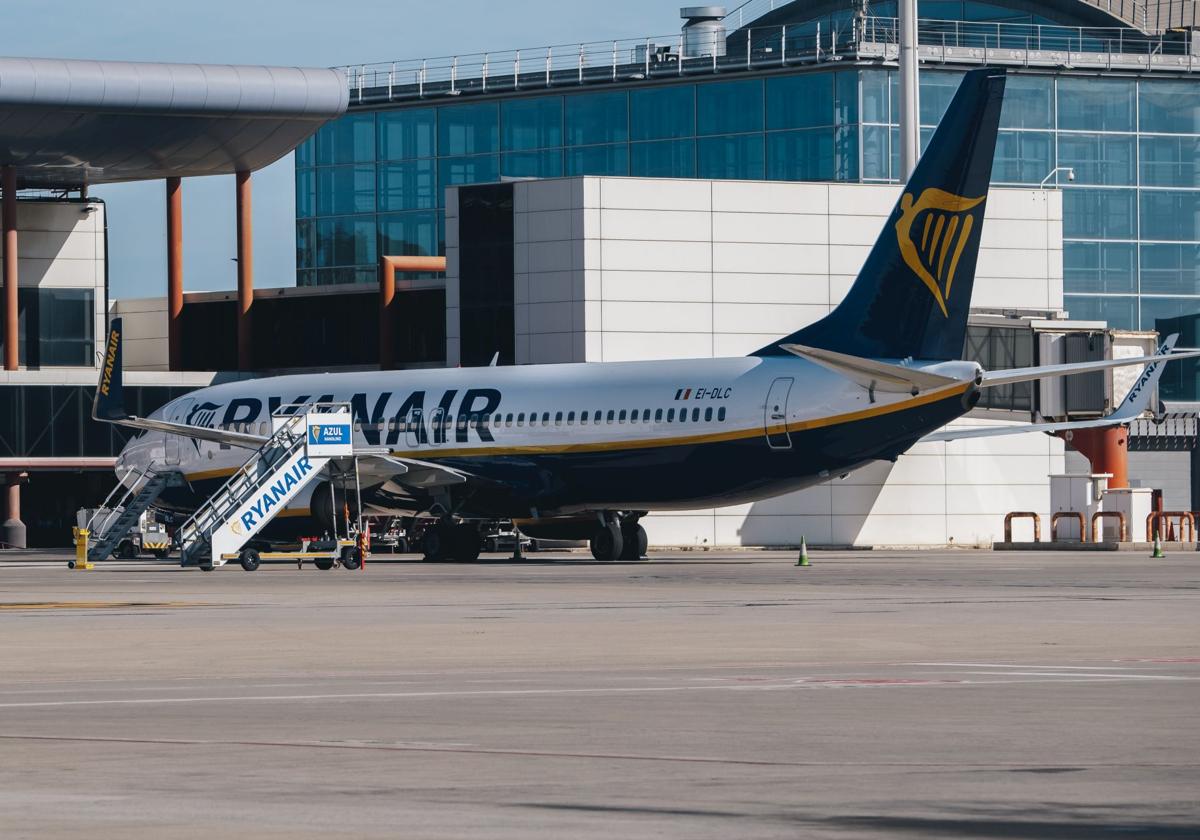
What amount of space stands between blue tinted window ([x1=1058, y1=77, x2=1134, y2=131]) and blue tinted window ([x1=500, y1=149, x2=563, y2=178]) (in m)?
22.5

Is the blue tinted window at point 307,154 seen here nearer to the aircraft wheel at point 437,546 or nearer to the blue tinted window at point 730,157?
the blue tinted window at point 730,157

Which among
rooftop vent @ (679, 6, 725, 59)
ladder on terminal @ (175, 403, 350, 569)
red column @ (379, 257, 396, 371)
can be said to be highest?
rooftop vent @ (679, 6, 725, 59)

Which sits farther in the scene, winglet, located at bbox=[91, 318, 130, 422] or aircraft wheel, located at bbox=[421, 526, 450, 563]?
winglet, located at bbox=[91, 318, 130, 422]

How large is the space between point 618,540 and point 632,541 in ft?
2.14

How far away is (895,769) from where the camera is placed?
11.9 meters

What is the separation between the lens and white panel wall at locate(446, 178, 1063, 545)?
60031 mm

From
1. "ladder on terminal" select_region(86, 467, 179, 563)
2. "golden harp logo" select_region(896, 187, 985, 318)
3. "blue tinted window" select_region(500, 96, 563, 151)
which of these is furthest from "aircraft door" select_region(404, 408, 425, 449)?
"blue tinted window" select_region(500, 96, 563, 151)

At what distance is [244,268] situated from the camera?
74625 millimetres

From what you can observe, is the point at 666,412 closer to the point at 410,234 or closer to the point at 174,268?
the point at 174,268

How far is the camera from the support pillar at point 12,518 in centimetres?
6819

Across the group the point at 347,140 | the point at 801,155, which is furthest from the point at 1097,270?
the point at 347,140

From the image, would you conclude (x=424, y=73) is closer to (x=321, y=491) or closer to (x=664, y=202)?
(x=664, y=202)

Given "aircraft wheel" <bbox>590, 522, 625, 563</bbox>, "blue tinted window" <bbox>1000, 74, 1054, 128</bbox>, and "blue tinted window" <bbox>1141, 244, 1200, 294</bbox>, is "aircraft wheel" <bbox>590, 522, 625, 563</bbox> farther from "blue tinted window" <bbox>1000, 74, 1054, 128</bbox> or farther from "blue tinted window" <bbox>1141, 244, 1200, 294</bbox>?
"blue tinted window" <bbox>1141, 244, 1200, 294</bbox>

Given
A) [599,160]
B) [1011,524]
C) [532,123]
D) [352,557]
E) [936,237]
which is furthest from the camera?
[532,123]
